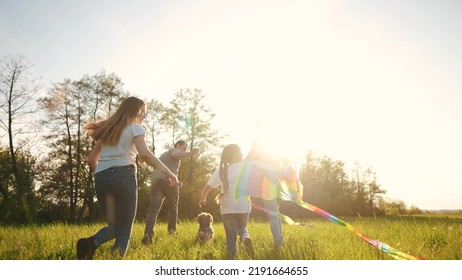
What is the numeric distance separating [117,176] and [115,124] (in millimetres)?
582

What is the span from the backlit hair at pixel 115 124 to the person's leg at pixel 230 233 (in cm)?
169

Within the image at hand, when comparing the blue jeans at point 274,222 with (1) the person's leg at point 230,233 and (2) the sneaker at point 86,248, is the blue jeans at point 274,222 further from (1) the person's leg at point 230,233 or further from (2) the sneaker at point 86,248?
(2) the sneaker at point 86,248

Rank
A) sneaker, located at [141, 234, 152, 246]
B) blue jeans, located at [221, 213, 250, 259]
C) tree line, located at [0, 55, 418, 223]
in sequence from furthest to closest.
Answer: tree line, located at [0, 55, 418, 223]
sneaker, located at [141, 234, 152, 246]
blue jeans, located at [221, 213, 250, 259]

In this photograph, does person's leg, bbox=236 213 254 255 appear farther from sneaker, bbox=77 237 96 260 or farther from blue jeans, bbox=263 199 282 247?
sneaker, bbox=77 237 96 260

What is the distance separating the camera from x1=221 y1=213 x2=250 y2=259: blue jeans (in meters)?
4.36

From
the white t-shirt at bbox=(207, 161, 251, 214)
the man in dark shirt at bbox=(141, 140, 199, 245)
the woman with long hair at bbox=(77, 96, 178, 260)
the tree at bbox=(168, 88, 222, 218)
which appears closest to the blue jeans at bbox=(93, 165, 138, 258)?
the woman with long hair at bbox=(77, 96, 178, 260)

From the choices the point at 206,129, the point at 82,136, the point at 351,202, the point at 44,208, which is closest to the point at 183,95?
the point at 206,129

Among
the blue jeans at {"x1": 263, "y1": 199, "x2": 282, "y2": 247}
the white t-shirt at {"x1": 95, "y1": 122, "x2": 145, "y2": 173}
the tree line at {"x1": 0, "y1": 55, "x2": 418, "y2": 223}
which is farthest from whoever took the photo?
the tree line at {"x1": 0, "y1": 55, "x2": 418, "y2": 223}

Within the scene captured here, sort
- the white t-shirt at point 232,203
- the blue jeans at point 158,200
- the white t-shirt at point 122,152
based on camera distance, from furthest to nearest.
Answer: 1. the blue jeans at point 158,200
2. the white t-shirt at point 232,203
3. the white t-shirt at point 122,152

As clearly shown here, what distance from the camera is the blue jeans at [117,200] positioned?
3695 mm

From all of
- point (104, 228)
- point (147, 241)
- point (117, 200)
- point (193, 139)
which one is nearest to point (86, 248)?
point (104, 228)

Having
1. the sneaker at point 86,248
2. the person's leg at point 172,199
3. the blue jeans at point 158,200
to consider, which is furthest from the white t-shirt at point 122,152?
the person's leg at point 172,199

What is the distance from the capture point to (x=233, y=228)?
14.6 ft

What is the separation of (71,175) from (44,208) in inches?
91.2
